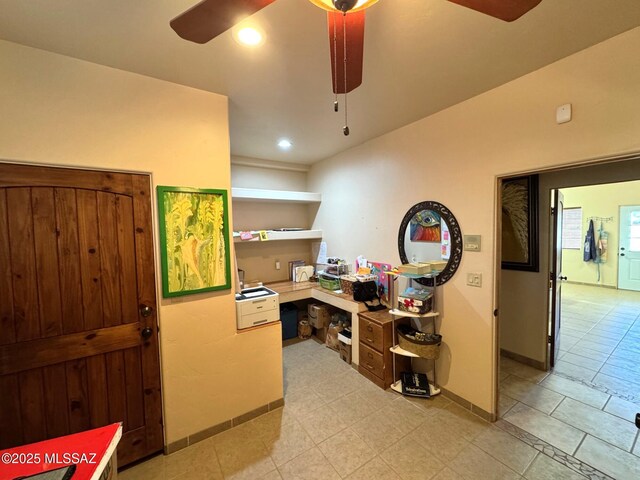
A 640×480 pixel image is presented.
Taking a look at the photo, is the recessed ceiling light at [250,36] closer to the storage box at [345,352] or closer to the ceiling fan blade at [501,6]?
the ceiling fan blade at [501,6]

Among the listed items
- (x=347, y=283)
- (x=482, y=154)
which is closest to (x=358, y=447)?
(x=347, y=283)

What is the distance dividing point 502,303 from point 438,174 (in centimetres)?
200

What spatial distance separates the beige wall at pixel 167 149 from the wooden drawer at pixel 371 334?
996 mm

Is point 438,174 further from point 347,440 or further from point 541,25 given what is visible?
point 347,440

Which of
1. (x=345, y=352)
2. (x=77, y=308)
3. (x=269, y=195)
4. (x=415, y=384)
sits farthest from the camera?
(x=269, y=195)

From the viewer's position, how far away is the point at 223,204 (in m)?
2.03

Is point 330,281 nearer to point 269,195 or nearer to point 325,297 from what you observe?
point 325,297

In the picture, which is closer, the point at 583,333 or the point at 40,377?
the point at 40,377

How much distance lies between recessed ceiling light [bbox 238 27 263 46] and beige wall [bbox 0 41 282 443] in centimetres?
71

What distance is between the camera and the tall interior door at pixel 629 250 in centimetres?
549

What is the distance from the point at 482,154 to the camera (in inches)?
82.0

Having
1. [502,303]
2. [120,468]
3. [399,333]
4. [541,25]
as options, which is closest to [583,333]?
[502,303]

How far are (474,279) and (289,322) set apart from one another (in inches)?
102

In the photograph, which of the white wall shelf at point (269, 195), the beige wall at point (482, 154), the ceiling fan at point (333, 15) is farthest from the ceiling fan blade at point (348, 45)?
the white wall shelf at point (269, 195)
